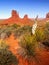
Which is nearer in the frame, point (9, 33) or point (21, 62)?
point (21, 62)

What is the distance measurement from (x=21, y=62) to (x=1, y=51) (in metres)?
2.05

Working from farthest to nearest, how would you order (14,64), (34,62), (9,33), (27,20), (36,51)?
(27,20)
(9,33)
(36,51)
(34,62)
(14,64)

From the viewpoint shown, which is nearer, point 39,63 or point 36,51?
point 39,63

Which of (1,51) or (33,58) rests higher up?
(1,51)

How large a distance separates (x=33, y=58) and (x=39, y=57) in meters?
0.65

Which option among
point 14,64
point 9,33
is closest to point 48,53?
point 14,64

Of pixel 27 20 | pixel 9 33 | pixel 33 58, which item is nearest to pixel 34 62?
pixel 33 58

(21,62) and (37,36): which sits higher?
(37,36)

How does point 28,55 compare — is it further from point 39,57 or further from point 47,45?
point 47,45

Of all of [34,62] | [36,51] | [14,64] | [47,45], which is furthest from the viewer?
[47,45]

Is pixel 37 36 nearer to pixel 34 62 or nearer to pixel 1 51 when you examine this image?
pixel 34 62

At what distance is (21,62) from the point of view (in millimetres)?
12523

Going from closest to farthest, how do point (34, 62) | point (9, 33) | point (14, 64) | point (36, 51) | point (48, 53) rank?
point (14, 64) < point (34, 62) < point (36, 51) < point (48, 53) < point (9, 33)

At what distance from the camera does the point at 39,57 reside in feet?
43.0
